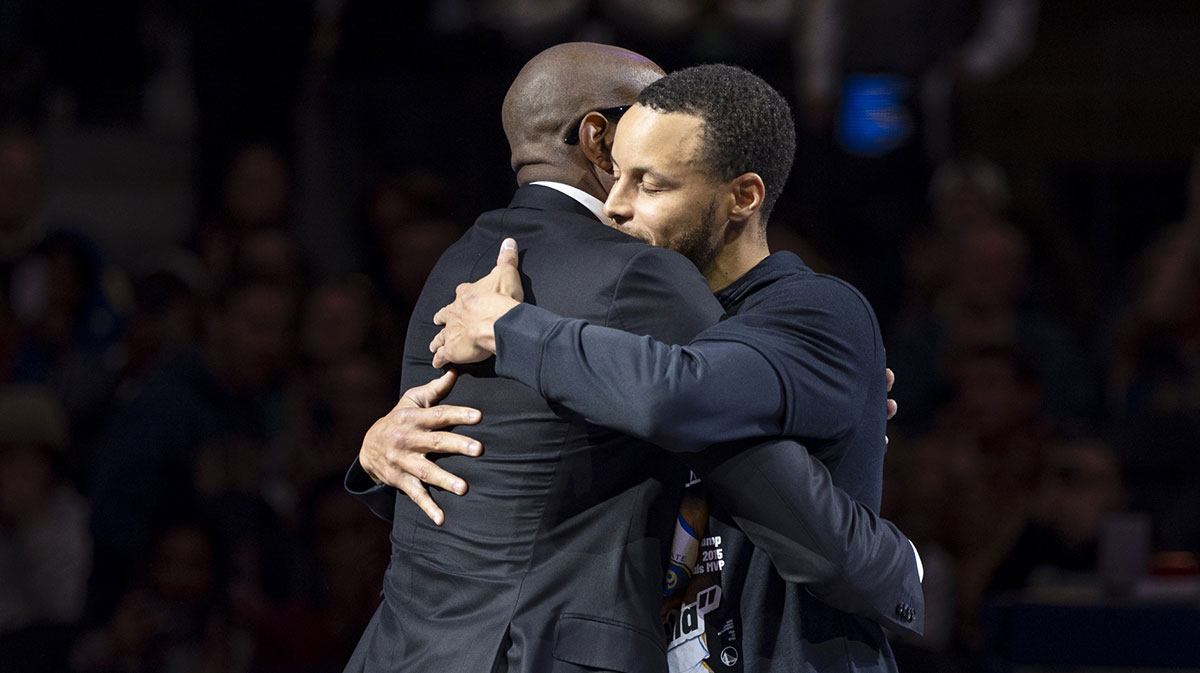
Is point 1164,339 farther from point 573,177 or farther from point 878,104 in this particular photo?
point 573,177

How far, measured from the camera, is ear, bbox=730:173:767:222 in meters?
2.16

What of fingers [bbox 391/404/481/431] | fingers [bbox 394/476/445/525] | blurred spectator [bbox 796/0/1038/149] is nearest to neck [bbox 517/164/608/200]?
fingers [bbox 391/404/481/431]

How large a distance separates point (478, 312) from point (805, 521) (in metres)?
0.48

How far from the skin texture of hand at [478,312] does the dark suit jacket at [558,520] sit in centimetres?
4

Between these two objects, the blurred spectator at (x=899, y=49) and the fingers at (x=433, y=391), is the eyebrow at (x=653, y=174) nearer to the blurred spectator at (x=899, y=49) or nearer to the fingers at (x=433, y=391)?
the fingers at (x=433, y=391)

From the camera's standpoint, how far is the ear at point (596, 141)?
7.23 ft

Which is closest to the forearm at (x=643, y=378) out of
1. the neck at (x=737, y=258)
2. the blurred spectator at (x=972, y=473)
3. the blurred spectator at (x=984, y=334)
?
the neck at (x=737, y=258)

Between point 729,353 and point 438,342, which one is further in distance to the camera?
point 438,342

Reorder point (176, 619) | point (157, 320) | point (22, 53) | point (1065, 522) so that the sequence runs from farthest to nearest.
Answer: point (22, 53) < point (157, 320) < point (1065, 522) < point (176, 619)

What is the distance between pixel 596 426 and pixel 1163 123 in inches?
195

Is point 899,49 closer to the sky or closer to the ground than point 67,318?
closer to the sky

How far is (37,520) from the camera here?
4.58m

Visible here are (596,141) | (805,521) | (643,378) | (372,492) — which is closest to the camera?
(643,378)

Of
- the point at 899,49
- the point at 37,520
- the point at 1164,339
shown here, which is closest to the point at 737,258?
the point at 37,520
